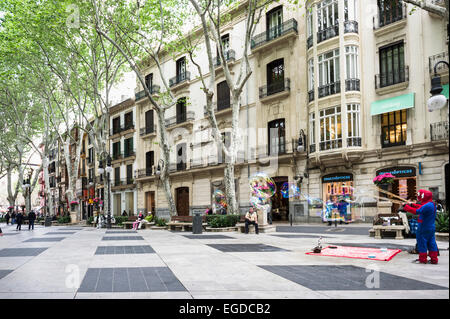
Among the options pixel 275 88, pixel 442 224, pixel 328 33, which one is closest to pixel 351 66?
pixel 328 33

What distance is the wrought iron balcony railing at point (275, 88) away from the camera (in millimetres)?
26531

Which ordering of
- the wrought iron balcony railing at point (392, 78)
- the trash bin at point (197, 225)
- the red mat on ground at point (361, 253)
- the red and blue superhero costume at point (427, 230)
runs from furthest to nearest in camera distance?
the wrought iron balcony railing at point (392, 78) < the trash bin at point (197, 225) < the red mat on ground at point (361, 253) < the red and blue superhero costume at point (427, 230)

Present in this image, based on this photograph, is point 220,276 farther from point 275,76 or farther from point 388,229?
point 275,76

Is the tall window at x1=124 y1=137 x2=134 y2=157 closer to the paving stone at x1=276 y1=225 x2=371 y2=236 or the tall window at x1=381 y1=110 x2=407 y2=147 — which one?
the paving stone at x1=276 y1=225 x2=371 y2=236

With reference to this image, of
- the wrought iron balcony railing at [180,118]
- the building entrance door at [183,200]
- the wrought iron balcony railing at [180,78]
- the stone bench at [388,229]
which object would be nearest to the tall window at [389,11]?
the stone bench at [388,229]

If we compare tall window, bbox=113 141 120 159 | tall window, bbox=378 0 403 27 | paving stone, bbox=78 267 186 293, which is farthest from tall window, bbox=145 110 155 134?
paving stone, bbox=78 267 186 293

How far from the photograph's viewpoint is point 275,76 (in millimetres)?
28109

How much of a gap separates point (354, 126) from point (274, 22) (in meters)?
10.6

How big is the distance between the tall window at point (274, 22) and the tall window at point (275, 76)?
194cm

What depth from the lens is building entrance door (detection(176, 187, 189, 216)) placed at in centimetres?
3541

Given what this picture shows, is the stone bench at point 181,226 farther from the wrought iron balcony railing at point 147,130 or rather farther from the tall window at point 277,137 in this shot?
the wrought iron balcony railing at point 147,130

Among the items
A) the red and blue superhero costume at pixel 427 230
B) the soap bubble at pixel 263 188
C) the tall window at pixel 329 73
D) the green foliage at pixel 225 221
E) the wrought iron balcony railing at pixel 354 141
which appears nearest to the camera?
the red and blue superhero costume at pixel 427 230
